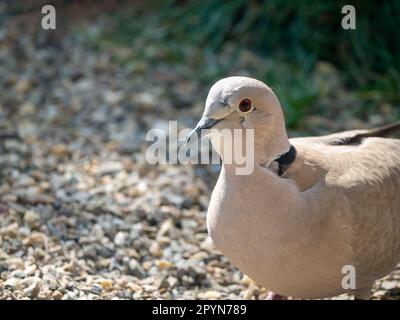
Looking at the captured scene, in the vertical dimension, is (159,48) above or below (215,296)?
above

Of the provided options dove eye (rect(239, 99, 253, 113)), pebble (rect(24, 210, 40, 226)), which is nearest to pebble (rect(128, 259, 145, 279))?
pebble (rect(24, 210, 40, 226))

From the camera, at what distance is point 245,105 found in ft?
10.4

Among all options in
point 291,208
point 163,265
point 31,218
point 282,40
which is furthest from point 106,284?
point 282,40

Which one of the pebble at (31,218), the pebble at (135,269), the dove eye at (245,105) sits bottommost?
the pebble at (135,269)

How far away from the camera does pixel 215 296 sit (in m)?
3.85

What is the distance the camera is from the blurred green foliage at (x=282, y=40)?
232 inches

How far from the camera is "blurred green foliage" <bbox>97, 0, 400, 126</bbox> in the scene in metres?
5.90

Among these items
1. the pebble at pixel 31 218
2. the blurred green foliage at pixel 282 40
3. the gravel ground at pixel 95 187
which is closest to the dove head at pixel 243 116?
the gravel ground at pixel 95 187

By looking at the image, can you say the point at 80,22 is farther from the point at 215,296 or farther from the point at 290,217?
the point at 290,217

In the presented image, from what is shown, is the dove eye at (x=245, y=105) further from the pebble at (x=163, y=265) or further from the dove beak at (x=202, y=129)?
the pebble at (x=163, y=265)

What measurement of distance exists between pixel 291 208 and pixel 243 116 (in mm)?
429

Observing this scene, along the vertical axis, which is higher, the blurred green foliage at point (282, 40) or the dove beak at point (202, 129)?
the blurred green foliage at point (282, 40)
